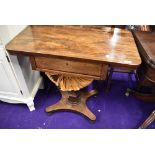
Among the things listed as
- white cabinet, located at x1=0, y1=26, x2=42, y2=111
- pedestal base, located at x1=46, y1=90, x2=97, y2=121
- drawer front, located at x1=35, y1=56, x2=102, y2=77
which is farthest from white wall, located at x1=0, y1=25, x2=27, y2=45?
pedestal base, located at x1=46, y1=90, x2=97, y2=121

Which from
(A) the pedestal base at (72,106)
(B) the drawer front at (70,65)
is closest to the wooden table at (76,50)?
(B) the drawer front at (70,65)

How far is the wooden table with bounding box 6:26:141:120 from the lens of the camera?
0.87 metres

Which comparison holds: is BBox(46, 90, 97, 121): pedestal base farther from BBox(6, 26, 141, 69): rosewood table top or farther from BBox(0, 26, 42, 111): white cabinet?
A: BBox(6, 26, 141, 69): rosewood table top

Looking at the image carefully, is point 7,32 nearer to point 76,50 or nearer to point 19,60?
point 19,60

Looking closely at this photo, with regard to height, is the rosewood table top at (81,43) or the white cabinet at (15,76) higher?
the rosewood table top at (81,43)

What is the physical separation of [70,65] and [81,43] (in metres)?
0.18

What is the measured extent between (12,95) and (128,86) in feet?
4.37

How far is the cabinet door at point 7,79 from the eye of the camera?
1.08 metres

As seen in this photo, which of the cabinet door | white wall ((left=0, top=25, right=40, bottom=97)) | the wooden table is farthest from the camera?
the cabinet door

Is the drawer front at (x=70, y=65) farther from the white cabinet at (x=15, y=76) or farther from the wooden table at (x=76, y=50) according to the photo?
the white cabinet at (x=15, y=76)

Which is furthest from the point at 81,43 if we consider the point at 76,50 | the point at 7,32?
the point at 7,32

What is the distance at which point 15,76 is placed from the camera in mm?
1219
